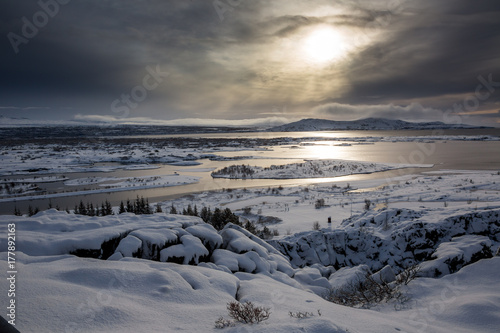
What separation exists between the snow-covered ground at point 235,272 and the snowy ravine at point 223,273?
0.09 feet

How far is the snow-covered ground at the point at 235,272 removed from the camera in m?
4.25

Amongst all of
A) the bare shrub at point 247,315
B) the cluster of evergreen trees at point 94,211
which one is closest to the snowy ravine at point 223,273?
the bare shrub at point 247,315

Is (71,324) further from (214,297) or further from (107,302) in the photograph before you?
(214,297)

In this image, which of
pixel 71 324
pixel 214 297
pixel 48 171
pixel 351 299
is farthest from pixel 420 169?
pixel 48 171

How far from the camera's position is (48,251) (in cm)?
679

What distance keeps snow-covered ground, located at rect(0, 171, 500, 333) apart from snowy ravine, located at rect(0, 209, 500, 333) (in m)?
0.03

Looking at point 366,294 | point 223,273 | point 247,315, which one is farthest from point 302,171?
point 247,315

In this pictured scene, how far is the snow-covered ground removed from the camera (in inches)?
167

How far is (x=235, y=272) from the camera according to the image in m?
7.87

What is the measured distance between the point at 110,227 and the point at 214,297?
4.92 meters

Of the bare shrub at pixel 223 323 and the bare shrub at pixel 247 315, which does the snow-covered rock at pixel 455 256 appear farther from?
the bare shrub at pixel 223 323

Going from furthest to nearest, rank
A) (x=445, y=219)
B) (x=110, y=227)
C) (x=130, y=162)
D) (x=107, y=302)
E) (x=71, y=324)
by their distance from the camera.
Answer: (x=130, y=162)
(x=445, y=219)
(x=110, y=227)
(x=107, y=302)
(x=71, y=324)

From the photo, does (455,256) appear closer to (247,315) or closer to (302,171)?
(247,315)

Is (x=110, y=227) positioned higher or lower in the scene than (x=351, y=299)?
higher
